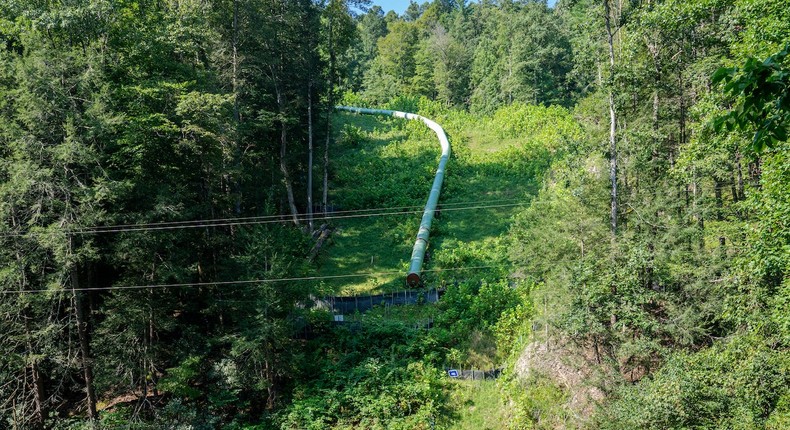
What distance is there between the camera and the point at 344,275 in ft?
71.1

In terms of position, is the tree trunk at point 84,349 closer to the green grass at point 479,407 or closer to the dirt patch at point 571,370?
the green grass at point 479,407

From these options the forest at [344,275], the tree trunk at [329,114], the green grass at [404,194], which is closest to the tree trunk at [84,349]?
the forest at [344,275]

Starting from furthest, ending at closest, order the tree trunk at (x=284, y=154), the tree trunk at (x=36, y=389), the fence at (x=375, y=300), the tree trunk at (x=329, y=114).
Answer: the tree trunk at (x=329, y=114) < the tree trunk at (x=284, y=154) < the fence at (x=375, y=300) < the tree trunk at (x=36, y=389)

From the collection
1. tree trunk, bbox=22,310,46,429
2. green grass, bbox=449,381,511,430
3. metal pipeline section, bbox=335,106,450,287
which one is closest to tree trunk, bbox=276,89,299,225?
metal pipeline section, bbox=335,106,450,287

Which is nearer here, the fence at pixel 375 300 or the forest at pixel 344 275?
the forest at pixel 344 275

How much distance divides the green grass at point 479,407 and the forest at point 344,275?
0.07 metres

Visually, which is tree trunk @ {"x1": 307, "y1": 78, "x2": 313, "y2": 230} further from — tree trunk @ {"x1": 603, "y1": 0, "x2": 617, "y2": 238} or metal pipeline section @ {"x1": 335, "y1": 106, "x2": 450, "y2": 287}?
tree trunk @ {"x1": 603, "y1": 0, "x2": 617, "y2": 238}

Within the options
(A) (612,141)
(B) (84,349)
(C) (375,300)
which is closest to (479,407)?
(C) (375,300)

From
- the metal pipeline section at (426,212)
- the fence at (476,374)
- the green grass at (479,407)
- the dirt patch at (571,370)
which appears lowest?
the green grass at (479,407)

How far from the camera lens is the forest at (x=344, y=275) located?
11.2 metres

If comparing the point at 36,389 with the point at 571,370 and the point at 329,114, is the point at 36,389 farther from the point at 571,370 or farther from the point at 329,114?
the point at 329,114

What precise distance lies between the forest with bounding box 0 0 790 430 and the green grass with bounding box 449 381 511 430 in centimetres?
7

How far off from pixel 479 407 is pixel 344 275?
28.6ft

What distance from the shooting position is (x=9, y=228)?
44.9 ft
